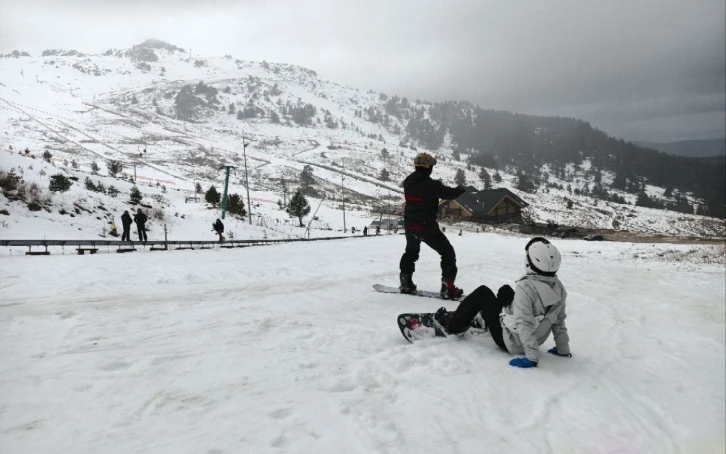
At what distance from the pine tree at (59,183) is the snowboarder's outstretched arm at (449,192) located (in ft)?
15.3

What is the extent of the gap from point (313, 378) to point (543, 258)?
7.76 ft

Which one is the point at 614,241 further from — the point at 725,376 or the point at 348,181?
the point at 348,181

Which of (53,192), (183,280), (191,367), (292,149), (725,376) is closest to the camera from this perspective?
(191,367)

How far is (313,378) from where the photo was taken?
288 cm

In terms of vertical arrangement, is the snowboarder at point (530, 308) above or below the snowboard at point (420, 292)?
above

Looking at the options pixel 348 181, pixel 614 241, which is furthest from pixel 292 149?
pixel 614 241

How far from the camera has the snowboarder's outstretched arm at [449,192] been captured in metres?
5.15

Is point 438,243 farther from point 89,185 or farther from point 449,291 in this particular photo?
point 89,185

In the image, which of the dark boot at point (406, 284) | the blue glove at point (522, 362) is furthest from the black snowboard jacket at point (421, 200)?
the blue glove at point (522, 362)

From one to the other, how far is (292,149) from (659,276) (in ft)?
480

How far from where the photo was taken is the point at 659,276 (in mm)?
8984

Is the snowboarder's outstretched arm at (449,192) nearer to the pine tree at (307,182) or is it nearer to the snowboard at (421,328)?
the snowboard at (421,328)

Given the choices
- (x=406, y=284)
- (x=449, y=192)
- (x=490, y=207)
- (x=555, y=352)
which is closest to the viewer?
(x=555, y=352)

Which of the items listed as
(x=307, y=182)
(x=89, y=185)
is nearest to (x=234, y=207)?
(x=89, y=185)
